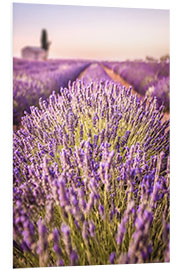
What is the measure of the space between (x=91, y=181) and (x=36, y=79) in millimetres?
1003

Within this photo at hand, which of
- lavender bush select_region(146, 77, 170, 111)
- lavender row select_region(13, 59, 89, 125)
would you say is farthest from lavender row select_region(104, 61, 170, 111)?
lavender row select_region(13, 59, 89, 125)

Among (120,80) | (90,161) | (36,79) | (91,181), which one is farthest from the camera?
(120,80)

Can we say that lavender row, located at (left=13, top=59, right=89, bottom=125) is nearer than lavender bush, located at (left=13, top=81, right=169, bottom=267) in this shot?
No

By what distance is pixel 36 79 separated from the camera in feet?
6.88

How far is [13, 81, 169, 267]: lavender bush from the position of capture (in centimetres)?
138

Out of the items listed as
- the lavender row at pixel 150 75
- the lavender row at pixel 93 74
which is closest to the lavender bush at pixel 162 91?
the lavender row at pixel 150 75

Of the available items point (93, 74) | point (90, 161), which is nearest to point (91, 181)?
point (90, 161)

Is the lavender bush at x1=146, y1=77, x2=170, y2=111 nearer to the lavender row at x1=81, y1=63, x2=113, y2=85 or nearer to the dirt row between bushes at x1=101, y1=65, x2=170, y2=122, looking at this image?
the dirt row between bushes at x1=101, y1=65, x2=170, y2=122

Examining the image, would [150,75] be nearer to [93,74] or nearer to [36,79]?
[93,74]

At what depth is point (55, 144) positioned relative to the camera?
5.81ft

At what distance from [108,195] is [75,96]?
74 centimetres

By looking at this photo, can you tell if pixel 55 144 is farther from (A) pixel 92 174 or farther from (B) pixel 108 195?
(B) pixel 108 195

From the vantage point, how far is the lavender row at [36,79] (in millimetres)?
1909
